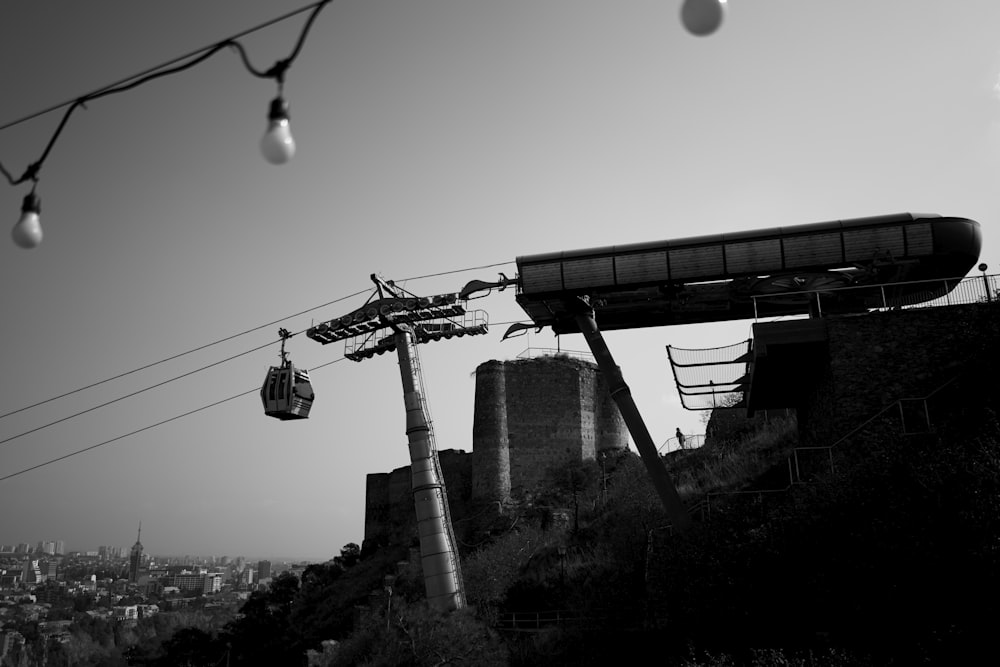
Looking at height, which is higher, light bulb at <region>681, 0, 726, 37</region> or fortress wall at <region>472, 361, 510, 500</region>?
fortress wall at <region>472, 361, 510, 500</region>

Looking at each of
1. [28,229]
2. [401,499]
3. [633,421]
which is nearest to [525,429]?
[401,499]

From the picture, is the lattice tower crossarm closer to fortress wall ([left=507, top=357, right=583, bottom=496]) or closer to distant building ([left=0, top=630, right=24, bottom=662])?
fortress wall ([left=507, top=357, right=583, bottom=496])

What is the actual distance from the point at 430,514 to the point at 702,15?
13.3 meters

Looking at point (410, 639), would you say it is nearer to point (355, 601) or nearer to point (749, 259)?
point (749, 259)

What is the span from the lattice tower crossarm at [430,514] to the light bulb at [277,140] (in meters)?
11.7

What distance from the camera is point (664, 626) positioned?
15797 mm

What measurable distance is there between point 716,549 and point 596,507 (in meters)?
20.6

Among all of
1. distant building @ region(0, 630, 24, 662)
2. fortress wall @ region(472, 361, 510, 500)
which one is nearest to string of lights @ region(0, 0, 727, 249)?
fortress wall @ region(472, 361, 510, 500)

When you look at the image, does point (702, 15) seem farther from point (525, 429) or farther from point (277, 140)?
point (525, 429)

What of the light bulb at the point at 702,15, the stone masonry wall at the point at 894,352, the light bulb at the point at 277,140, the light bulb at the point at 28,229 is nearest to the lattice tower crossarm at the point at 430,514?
the stone masonry wall at the point at 894,352

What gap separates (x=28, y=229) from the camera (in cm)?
694

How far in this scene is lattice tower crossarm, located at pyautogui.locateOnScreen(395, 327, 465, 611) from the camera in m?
16.7

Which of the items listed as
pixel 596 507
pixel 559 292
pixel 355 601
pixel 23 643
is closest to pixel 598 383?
pixel 596 507

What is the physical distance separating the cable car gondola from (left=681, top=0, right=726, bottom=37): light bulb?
47.3 feet
